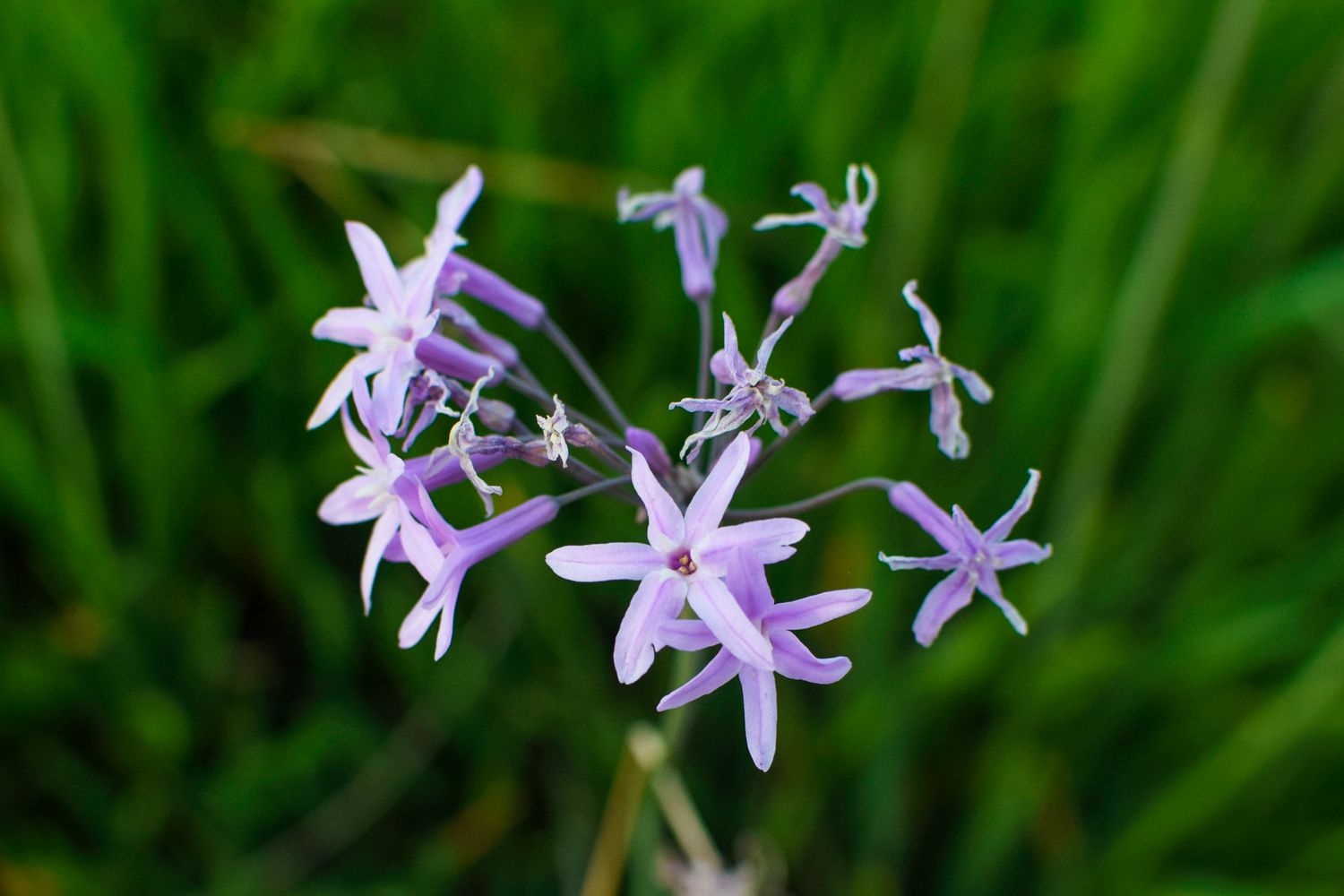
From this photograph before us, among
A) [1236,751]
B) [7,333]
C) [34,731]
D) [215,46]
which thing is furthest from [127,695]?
[1236,751]

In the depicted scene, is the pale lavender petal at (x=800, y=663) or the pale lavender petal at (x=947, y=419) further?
the pale lavender petal at (x=947, y=419)

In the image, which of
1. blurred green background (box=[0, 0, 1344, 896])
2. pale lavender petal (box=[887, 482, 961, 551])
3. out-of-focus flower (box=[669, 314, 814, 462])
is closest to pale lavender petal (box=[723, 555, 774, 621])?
out-of-focus flower (box=[669, 314, 814, 462])

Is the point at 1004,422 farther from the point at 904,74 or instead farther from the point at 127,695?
the point at 127,695

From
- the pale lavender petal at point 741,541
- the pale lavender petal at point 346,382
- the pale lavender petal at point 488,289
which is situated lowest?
the pale lavender petal at point 741,541

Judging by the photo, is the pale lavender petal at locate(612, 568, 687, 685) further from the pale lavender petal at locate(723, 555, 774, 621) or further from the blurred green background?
the blurred green background

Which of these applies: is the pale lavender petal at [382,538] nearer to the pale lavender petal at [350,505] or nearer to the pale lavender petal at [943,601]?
the pale lavender petal at [350,505]

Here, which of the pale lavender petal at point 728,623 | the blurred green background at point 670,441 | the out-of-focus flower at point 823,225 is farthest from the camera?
the blurred green background at point 670,441

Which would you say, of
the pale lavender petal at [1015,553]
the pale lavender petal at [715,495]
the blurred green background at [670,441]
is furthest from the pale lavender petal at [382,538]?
the blurred green background at [670,441]
